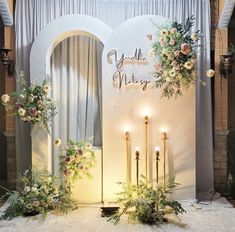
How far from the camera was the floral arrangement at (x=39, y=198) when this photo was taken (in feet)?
13.5

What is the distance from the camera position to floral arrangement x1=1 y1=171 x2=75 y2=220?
13.5ft

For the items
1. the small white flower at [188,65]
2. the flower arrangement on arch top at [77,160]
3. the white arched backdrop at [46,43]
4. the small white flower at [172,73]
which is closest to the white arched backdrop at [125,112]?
the white arched backdrop at [46,43]

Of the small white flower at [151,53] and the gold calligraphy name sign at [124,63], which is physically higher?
the small white flower at [151,53]

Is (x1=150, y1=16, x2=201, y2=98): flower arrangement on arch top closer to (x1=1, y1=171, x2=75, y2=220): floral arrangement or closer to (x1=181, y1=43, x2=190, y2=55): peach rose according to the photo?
(x1=181, y1=43, x2=190, y2=55): peach rose

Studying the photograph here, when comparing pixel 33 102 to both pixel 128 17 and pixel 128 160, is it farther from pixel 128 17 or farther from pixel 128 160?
pixel 128 17

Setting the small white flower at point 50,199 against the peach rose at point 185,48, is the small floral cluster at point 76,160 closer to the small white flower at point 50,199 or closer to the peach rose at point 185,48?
the small white flower at point 50,199

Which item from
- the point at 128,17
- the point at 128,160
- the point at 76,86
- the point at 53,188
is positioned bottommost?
the point at 53,188

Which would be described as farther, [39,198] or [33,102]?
[33,102]

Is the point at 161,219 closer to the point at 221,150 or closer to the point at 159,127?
the point at 159,127

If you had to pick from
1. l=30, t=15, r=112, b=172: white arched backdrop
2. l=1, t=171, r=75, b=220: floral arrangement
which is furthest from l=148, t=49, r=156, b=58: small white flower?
l=1, t=171, r=75, b=220: floral arrangement

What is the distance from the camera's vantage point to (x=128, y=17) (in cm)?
504

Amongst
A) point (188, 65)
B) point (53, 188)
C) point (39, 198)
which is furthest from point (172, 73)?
point (39, 198)

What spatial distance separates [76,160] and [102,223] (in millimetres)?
866

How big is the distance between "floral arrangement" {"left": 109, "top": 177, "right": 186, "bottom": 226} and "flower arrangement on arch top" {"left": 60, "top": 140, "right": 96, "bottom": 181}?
22.4 inches
